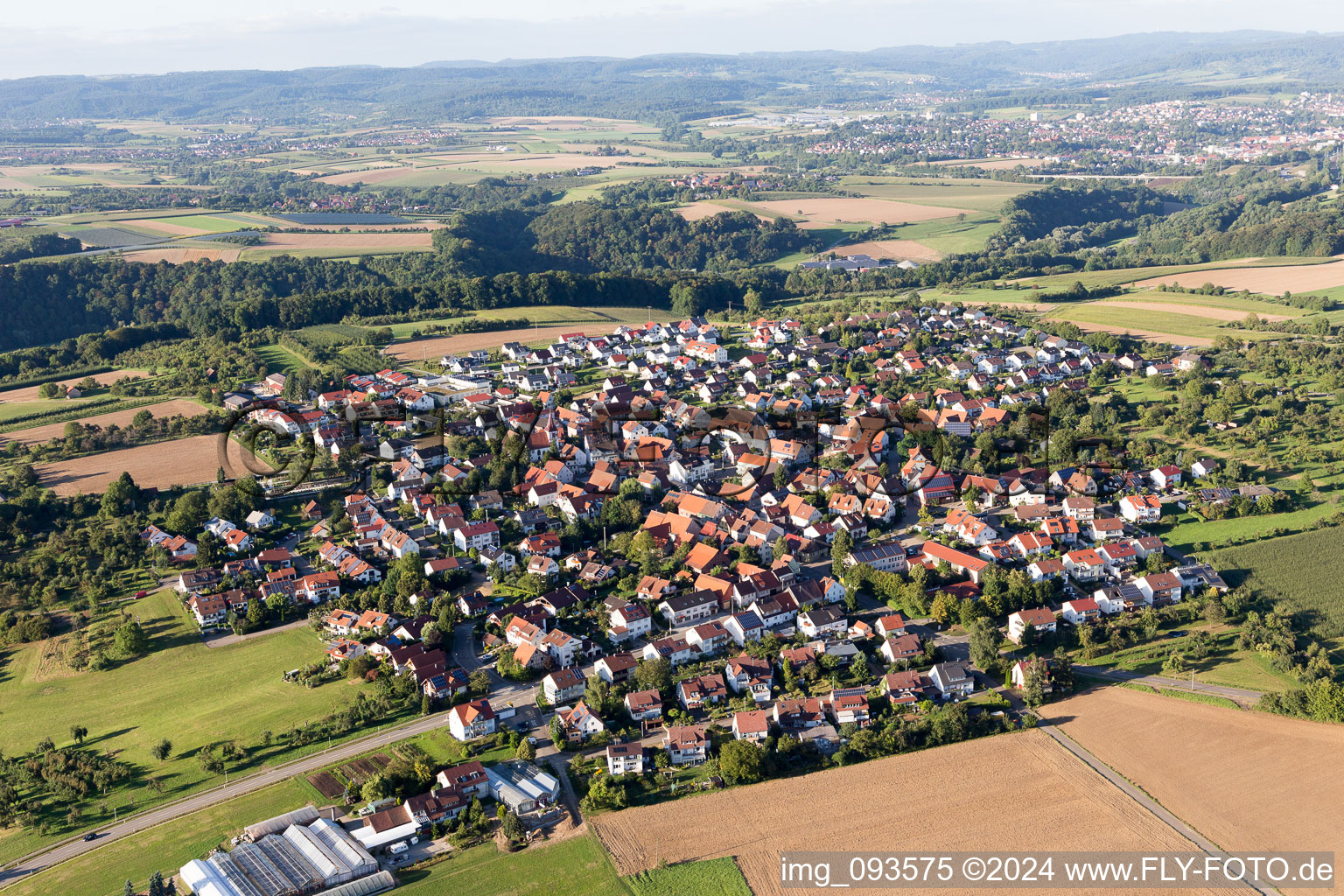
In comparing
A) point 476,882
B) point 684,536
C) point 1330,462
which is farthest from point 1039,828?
point 1330,462

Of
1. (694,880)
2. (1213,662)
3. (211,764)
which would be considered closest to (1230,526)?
(1213,662)

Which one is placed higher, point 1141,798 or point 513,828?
point 513,828

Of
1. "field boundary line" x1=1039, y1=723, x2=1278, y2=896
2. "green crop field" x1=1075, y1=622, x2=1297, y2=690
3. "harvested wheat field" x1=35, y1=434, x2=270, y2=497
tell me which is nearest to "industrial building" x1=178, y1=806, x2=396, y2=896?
"field boundary line" x1=1039, y1=723, x2=1278, y2=896

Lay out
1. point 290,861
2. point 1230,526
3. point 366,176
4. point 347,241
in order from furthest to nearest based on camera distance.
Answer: point 366,176 → point 347,241 → point 1230,526 → point 290,861

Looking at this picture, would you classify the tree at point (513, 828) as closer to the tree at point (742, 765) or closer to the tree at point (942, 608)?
the tree at point (742, 765)

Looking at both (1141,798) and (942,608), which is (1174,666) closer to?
(1141,798)

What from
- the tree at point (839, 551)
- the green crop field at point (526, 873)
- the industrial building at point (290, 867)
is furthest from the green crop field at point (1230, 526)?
the industrial building at point (290, 867)
